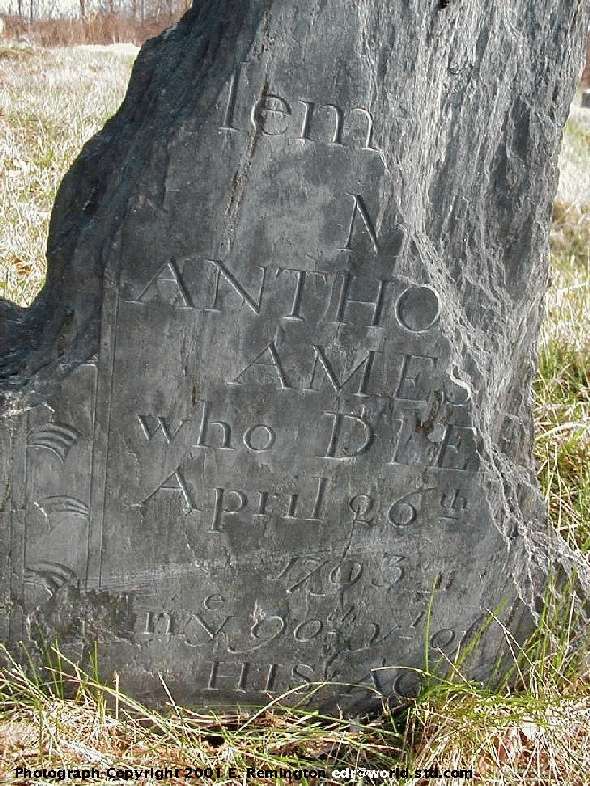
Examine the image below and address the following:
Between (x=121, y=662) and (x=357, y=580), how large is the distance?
607 millimetres

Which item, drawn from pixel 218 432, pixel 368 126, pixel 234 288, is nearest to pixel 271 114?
pixel 368 126

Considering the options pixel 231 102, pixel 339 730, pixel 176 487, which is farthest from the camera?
pixel 339 730

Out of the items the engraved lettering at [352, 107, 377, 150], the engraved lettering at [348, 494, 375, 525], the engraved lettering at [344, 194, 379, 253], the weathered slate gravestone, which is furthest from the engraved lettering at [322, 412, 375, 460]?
the engraved lettering at [352, 107, 377, 150]

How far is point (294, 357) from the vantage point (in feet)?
5.23

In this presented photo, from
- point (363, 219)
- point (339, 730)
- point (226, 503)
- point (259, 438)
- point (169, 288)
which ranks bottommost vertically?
point (339, 730)

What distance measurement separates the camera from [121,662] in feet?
6.15

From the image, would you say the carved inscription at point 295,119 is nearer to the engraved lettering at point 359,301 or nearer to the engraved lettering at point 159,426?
the engraved lettering at point 359,301

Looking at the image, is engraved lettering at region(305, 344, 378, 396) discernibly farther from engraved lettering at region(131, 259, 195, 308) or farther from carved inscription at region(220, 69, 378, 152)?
carved inscription at region(220, 69, 378, 152)

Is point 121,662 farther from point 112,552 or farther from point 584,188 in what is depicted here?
point 584,188

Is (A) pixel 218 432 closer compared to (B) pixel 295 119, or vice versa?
(B) pixel 295 119

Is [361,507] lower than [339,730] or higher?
higher

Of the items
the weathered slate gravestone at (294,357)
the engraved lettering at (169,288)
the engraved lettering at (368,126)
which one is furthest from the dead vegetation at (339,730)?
the engraved lettering at (368,126)

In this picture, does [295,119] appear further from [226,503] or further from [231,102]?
[226,503]

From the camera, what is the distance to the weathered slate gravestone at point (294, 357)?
1406 mm
